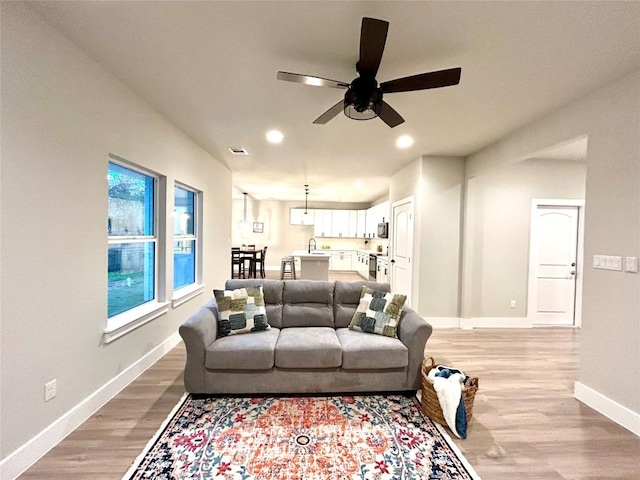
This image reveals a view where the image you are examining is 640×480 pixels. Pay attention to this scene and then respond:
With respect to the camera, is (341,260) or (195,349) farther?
(341,260)

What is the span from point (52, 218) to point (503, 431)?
336cm

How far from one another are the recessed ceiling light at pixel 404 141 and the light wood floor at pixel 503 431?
8.69ft

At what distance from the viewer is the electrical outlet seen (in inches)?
76.3

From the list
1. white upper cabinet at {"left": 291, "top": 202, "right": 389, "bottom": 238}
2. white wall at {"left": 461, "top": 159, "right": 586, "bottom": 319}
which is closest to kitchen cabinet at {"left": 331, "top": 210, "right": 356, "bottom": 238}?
white upper cabinet at {"left": 291, "top": 202, "right": 389, "bottom": 238}

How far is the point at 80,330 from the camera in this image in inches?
87.8

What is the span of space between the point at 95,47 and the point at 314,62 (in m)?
1.49

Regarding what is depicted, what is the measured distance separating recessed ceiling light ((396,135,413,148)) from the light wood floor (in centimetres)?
265

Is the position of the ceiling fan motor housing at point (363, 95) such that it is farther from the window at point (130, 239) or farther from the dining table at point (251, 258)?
the dining table at point (251, 258)

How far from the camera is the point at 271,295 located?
325 centimetres

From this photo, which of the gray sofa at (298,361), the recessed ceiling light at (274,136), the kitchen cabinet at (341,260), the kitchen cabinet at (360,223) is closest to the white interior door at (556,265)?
the gray sofa at (298,361)

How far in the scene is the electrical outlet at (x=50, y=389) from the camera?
6.36ft

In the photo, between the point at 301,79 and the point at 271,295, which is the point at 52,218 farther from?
the point at 271,295

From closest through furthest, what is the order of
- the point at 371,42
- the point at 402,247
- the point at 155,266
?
the point at 371,42, the point at 155,266, the point at 402,247

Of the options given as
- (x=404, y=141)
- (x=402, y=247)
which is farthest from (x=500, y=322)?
(x=404, y=141)
